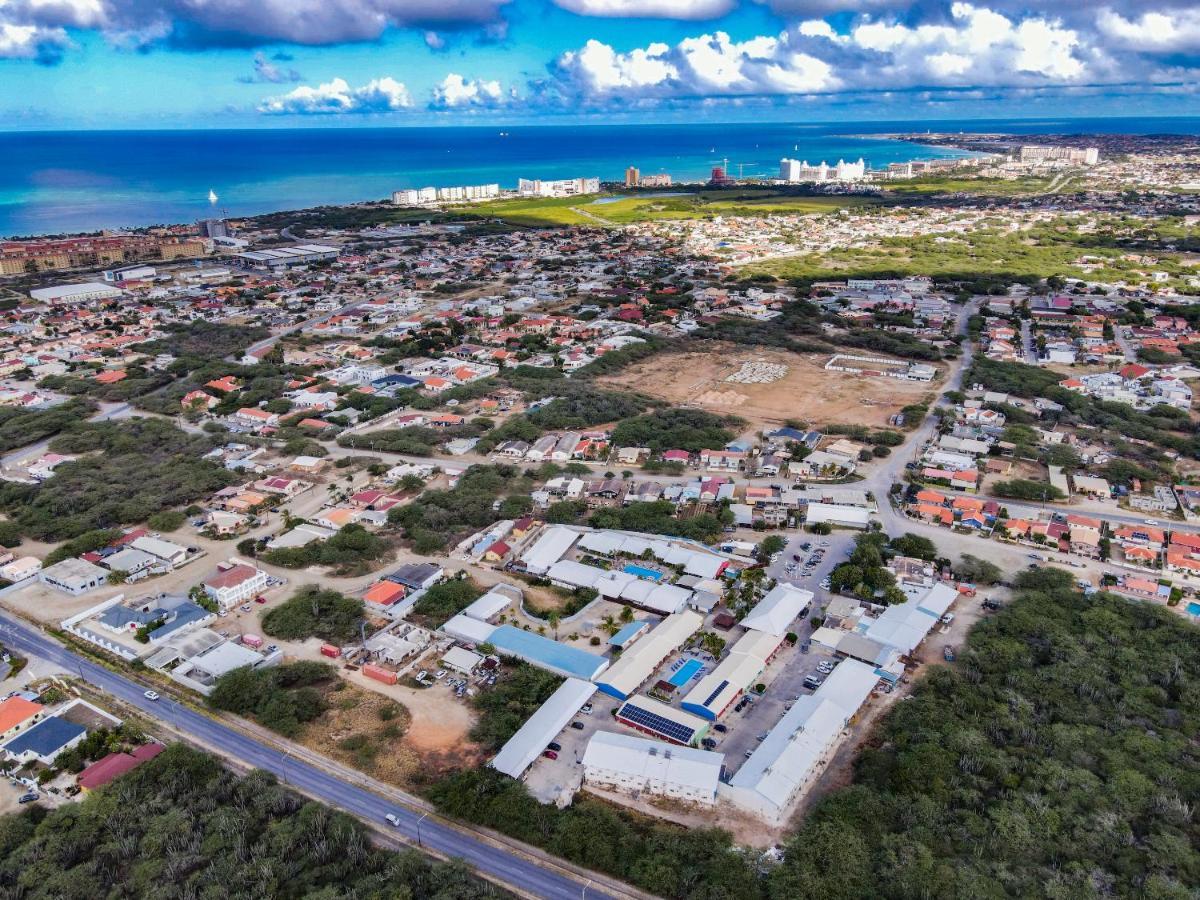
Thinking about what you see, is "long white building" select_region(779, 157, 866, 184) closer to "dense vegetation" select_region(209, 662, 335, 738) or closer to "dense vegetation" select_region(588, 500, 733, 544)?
"dense vegetation" select_region(588, 500, 733, 544)

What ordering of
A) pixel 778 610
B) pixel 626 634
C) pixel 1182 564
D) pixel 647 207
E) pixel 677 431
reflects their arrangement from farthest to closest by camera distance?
pixel 647 207
pixel 677 431
pixel 1182 564
pixel 778 610
pixel 626 634

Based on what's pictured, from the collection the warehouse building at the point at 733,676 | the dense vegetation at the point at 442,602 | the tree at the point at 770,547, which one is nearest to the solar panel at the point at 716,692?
the warehouse building at the point at 733,676

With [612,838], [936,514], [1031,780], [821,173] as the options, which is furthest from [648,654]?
[821,173]

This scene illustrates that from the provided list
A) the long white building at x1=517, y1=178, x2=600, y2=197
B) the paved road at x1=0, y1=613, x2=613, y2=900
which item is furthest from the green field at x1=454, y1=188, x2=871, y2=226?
the paved road at x1=0, y1=613, x2=613, y2=900

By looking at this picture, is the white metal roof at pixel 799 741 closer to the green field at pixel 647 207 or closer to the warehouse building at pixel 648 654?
the warehouse building at pixel 648 654

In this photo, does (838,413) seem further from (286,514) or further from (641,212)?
(641,212)

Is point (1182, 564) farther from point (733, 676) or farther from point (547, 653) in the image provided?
point (547, 653)
